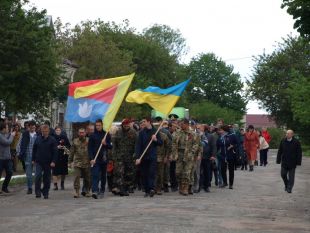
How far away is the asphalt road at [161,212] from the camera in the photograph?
41.6 ft

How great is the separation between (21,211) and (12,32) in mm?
14688

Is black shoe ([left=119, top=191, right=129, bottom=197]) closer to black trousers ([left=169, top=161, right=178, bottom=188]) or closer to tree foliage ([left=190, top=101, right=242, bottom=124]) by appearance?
black trousers ([left=169, top=161, right=178, bottom=188])

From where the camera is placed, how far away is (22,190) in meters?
20.8

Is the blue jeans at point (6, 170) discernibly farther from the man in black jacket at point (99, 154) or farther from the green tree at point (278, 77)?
the green tree at point (278, 77)

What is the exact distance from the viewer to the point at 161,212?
14.9m

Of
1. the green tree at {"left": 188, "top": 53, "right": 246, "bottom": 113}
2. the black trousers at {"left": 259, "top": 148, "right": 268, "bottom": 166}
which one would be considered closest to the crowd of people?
the black trousers at {"left": 259, "top": 148, "right": 268, "bottom": 166}

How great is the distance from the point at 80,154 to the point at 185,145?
8.96 feet

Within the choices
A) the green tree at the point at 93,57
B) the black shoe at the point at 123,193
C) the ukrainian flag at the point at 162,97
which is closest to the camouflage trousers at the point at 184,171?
the ukrainian flag at the point at 162,97

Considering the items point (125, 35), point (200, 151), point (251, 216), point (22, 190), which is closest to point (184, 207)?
point (251, 216)

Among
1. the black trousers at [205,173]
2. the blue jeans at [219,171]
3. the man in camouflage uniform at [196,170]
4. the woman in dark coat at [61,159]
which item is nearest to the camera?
the man in camouflage uniform at [196,170]

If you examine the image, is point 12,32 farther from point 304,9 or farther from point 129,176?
point 304,9

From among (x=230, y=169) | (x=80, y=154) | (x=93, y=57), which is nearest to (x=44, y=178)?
(x=80, y=154)

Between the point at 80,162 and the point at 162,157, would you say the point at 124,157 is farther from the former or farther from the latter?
the point at 162,157

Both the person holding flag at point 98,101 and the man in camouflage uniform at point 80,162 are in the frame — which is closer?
the man in camouflage uniform at point 80,162
